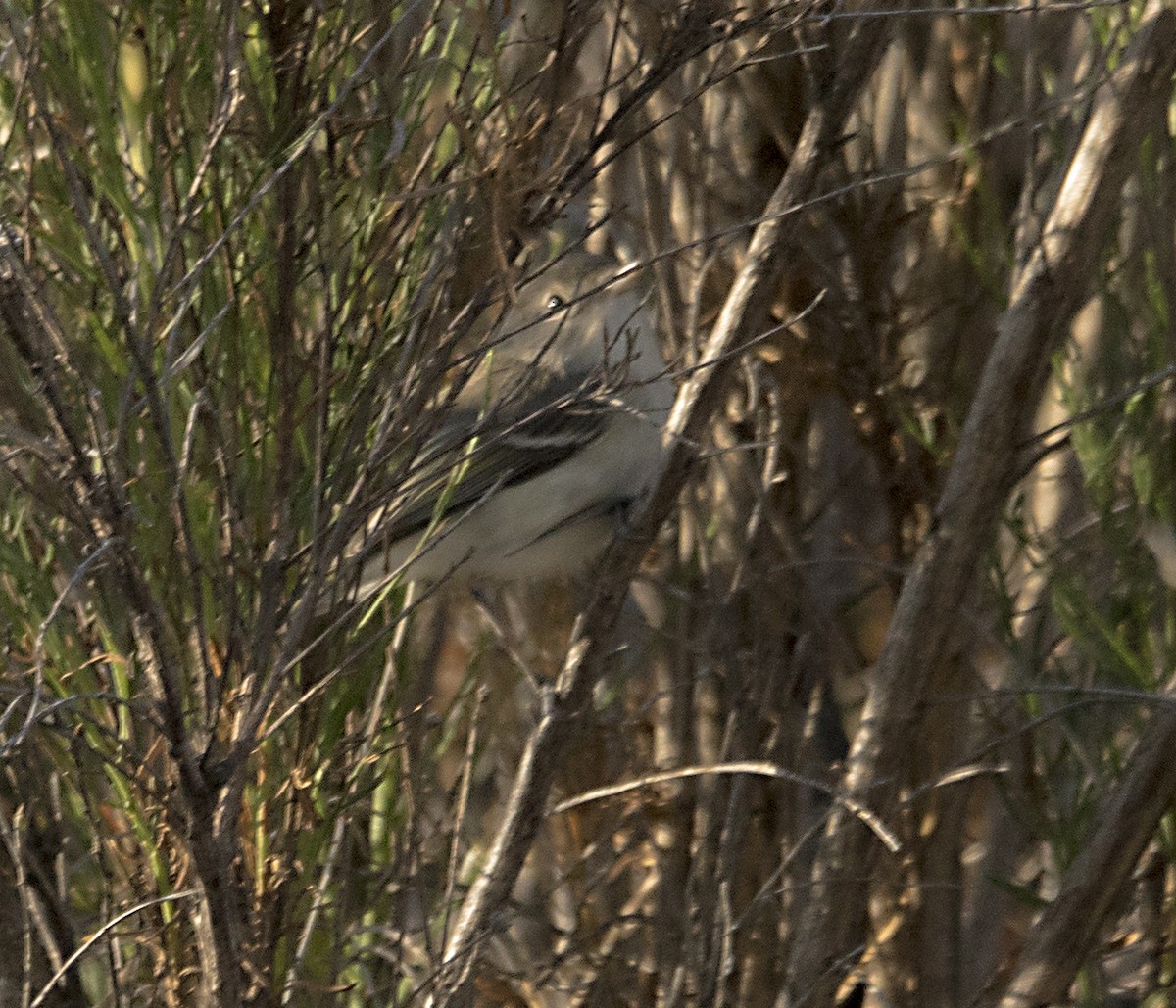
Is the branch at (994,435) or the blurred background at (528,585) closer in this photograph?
the blurred background at (528,585)

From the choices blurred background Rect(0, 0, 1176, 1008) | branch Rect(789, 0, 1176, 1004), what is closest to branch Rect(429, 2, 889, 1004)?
blurred background Rect(0, 0, 1176, 1008)

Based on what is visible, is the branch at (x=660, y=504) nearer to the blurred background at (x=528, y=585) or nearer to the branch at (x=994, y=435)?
the blurred background at (x=528, y=585)

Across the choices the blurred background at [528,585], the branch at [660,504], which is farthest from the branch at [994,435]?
the branch at [660,504]

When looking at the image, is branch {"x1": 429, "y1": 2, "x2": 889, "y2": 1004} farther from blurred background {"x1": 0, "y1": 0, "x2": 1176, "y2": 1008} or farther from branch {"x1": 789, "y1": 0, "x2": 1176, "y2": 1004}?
branch {"x1": 789, "y1": 0, "x2": 1176, "y2": 1004}

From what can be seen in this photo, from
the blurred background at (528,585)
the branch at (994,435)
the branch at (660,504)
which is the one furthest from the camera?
the branch at (994,435)

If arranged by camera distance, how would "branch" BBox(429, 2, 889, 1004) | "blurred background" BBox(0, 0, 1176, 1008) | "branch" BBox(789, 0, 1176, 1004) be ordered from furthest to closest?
"branch" BBox(789, 0, 1176, 1004), "branch" BBox(429, 2, 889, 1004), "blurred background" BBox(0, 0, 1176, 1008)

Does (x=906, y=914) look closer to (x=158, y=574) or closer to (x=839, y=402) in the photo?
(x=839, y=402)

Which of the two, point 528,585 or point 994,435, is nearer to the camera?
point 994,435

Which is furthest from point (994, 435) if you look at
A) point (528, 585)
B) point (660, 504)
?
point (528, 585)

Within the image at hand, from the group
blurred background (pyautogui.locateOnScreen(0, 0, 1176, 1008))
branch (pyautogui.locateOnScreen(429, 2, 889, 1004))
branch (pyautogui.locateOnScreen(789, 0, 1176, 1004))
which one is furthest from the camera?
branch (pyautogui.locateOnScreen(789, 0, 1176, 1004))

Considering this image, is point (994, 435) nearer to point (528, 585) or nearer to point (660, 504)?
point (660, 504)

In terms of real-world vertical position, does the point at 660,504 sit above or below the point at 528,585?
above

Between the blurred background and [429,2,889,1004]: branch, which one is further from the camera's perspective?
[429,2,889,1004]: branch

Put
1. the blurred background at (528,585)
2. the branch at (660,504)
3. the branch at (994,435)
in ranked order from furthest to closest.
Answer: the branch at (994,435) → the branch at (660,504) → the blurred background at (528,585)
